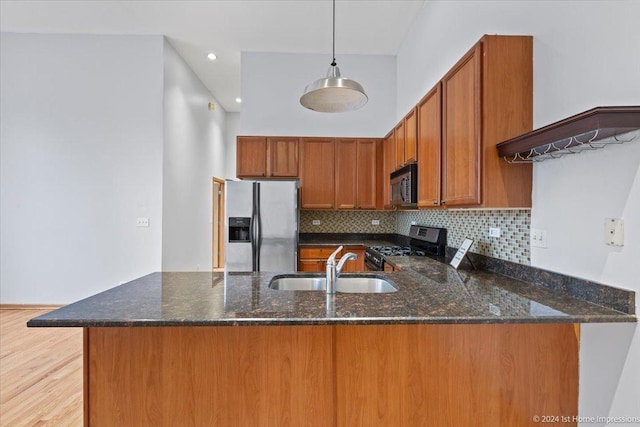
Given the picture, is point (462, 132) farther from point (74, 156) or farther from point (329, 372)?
point (74, 156)

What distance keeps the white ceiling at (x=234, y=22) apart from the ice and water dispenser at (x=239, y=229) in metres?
2.21

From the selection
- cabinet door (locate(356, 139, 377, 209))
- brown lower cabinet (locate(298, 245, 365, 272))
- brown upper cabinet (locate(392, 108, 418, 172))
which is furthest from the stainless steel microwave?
brown lower cabinet (locate(298, 245, 365, 272))

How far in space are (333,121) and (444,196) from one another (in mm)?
2529

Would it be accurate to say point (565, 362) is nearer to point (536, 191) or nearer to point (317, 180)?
point (536, 191)

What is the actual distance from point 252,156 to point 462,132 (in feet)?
9.29

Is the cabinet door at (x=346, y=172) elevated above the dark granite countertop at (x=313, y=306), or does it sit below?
above

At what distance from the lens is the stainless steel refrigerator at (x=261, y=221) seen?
3.66 m

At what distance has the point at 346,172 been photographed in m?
4.16

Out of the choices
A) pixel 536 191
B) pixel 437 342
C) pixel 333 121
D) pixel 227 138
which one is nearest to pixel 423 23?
pixel 333 121

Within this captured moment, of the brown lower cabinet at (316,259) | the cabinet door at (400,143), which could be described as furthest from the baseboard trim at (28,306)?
the cabinet door at (400,143)

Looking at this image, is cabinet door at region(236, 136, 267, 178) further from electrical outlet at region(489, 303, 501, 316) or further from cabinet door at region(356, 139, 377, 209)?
electrical outlet at region(489, 303, 501, 316)

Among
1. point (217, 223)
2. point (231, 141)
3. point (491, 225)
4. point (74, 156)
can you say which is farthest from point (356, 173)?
point (231, 141)

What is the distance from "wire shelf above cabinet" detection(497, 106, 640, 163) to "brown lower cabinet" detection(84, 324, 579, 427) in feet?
2.70

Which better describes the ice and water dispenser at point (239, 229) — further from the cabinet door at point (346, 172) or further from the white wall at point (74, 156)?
the cabinet door at point (346, 172)
